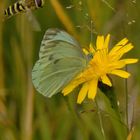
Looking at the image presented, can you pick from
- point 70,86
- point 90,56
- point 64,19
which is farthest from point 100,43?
point 64,19

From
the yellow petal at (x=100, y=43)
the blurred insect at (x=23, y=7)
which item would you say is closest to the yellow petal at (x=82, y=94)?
the yellow petal at (x=100, y=43)

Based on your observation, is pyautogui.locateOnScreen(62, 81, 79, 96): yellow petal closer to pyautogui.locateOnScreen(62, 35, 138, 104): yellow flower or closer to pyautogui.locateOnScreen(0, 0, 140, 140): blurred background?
pyautogui.locateOnScreen(62, 35, 138, 104): yellow flower

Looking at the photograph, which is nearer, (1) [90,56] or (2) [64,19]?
(1) [90,56]

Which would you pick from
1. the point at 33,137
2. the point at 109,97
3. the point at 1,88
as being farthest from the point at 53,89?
the point at 1,88

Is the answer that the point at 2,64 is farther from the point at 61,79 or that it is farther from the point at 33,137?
the point at 61,79

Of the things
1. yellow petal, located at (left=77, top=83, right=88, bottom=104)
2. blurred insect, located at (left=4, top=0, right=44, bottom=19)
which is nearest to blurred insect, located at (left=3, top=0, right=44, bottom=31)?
blurred insect, located at (left=4, top=0, right=44, bottom=19)

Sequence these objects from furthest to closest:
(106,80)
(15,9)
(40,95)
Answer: (40,95) → (15,9) → (106,80)

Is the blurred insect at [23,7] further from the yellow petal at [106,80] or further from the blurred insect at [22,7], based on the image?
the yellow petal at [106,80]

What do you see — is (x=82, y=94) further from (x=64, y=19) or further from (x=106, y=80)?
(x=64, y=19)
